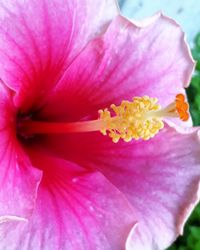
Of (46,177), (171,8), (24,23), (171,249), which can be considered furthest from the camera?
(171,8)

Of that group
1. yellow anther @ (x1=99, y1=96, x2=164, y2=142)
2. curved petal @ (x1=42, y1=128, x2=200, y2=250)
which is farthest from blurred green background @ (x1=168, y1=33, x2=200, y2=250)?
yellow anther @ (x1=99, y1=96, x2=164, y2=142)

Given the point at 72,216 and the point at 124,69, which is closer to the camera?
the point at 72,216

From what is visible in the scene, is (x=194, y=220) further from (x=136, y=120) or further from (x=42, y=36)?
(x=42, y=36)

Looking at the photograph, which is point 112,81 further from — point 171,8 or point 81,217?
point 171,8

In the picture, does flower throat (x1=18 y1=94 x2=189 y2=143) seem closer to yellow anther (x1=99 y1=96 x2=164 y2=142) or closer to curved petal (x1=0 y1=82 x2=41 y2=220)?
yellow anther (x1=99 y1=96 x2=164 y2=142)

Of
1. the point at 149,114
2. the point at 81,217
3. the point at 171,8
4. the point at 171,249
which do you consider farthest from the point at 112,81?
the point at 171,8

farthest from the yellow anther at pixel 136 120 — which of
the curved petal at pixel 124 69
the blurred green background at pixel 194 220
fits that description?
the blurred green background at pixel 194 220

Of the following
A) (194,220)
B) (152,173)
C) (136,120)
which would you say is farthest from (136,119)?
A: (194,220)

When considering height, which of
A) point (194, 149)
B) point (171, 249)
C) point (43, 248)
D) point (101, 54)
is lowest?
point (171, 249)
